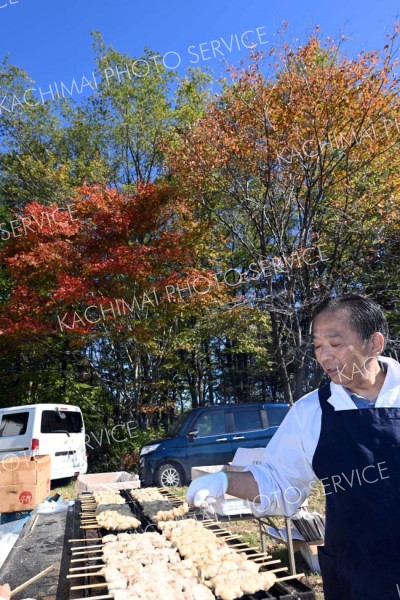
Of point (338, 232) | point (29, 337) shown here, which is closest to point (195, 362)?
point (29, 337)

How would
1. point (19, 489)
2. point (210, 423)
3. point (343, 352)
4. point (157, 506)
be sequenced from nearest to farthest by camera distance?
point (343, 352)
point (157, 506)
point (19, 489)
point (210, 423)

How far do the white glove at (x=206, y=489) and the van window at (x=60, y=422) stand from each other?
7.84 metres

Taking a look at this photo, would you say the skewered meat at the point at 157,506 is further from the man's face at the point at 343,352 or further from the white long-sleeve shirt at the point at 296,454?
the man's face at the point at 343,352

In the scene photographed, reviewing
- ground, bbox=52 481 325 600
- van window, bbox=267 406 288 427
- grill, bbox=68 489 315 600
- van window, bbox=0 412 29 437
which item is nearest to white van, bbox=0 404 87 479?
van window, bbox=0 412 29 437

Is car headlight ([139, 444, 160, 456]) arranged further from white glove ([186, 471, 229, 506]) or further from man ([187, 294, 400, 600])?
white glove ([186, 471, 229, 506])

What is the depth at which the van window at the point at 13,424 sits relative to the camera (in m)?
8.84

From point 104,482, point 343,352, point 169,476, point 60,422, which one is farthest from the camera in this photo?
point 60,422

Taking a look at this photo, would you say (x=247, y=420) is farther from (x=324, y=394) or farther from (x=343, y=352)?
(x=343, y=352)

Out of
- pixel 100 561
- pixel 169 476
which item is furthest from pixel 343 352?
pixel 169 476

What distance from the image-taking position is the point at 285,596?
1862 millimetres

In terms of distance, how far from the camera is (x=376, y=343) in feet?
6.47

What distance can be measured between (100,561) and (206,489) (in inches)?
46.4

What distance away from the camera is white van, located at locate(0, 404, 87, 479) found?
8648 millimetres

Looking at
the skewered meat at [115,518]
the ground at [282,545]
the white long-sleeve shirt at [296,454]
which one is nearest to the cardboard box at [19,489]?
the skewered meat at [115,518]
